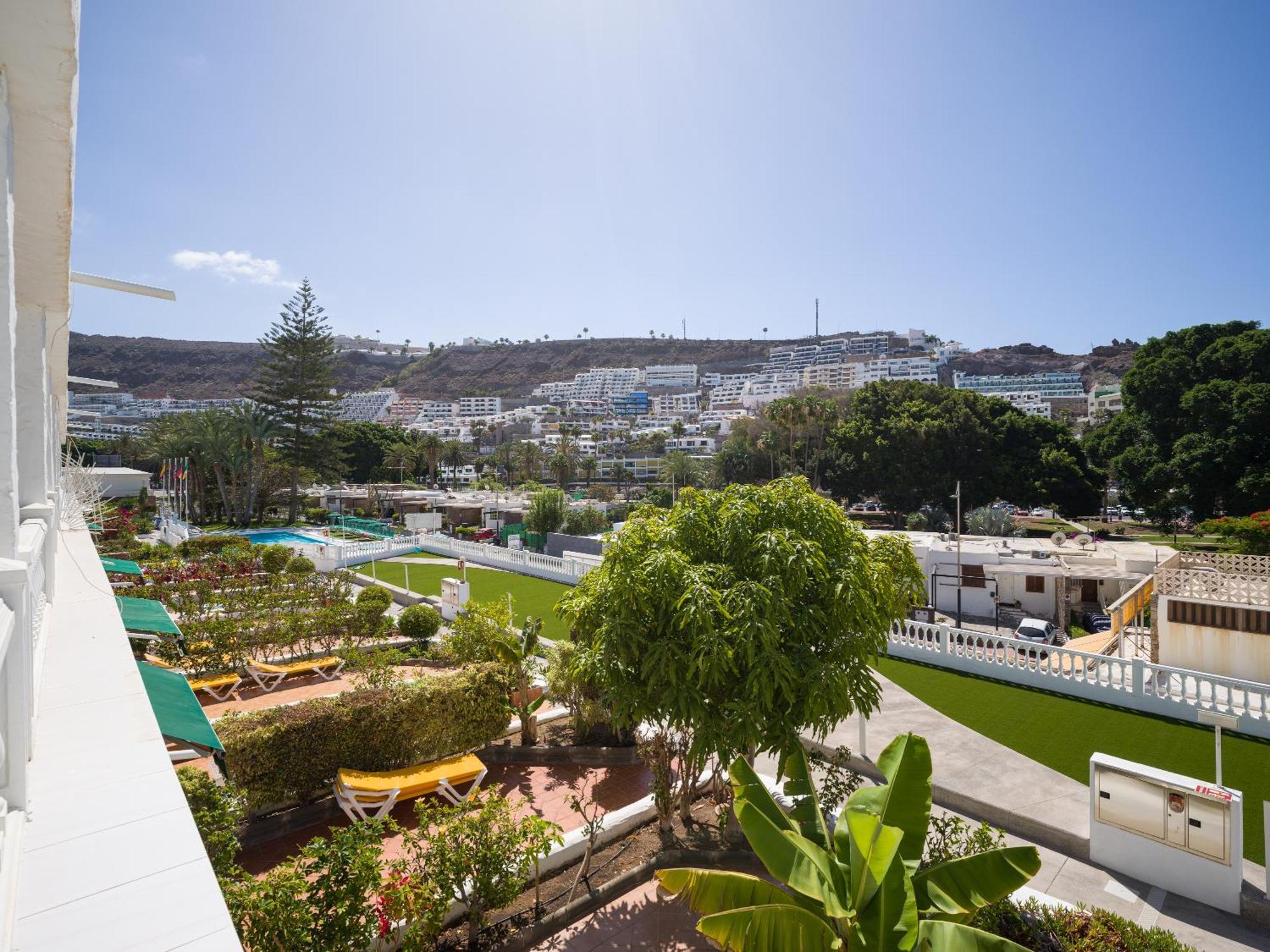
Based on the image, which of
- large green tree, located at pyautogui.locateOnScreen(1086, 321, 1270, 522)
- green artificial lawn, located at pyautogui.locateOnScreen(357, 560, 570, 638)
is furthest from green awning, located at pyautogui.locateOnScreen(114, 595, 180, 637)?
large green tree, located at pyautogui.locateOnScreen(1086, 321, 1270, 522)

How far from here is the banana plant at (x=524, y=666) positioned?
9.38m

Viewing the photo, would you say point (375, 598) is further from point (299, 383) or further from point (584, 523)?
point (299, 383)

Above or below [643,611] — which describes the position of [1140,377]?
above

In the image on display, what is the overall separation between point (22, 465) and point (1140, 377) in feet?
143

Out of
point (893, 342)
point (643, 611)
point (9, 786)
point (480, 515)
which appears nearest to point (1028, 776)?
point (643, 611)

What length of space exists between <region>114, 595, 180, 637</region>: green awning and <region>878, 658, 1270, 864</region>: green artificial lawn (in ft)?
36.8

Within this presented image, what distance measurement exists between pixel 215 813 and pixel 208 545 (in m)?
21.9

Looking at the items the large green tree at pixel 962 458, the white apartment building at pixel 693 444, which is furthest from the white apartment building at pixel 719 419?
the large green tree at pixel 962 458

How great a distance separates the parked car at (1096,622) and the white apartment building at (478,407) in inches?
6528

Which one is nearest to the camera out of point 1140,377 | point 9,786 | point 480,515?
point 9,786

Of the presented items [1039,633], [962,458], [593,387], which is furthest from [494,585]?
[593,387]

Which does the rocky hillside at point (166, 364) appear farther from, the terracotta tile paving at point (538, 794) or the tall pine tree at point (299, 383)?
the terracotta tile paving at point (538, 794)

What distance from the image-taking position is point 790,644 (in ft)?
19.2

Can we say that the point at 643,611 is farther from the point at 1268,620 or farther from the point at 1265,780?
the point at 1268,620
